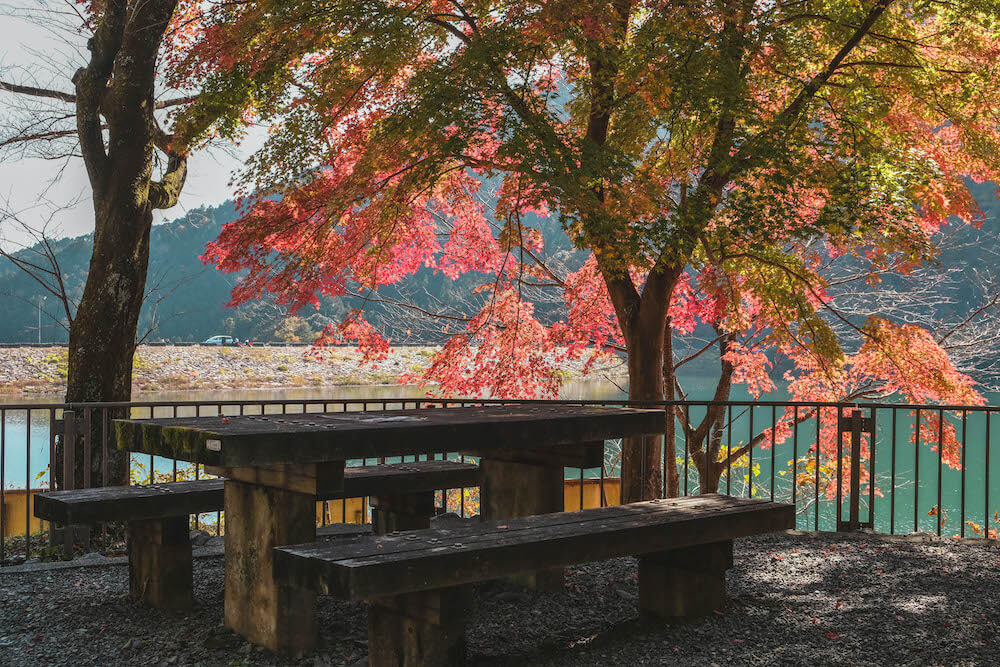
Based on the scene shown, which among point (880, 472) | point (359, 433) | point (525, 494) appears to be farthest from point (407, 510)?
point (880, 472)

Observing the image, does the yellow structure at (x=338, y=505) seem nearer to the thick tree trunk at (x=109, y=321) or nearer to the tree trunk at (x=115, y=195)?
the thick tree trunk at (x=109, y=321)

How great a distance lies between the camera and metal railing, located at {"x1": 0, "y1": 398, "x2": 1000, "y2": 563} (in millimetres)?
6453

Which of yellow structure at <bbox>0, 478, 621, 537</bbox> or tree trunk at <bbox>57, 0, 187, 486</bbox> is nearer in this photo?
tree trunk at <bbox>57, 0, 187, 486</bbox>

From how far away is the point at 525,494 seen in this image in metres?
4.91

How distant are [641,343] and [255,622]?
6.03 metres

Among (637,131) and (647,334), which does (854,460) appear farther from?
(637,131)

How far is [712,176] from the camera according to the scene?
27.6ft

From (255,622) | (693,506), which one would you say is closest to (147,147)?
(255,622)

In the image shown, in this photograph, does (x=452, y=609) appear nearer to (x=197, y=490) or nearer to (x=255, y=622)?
(x=255, y=622)

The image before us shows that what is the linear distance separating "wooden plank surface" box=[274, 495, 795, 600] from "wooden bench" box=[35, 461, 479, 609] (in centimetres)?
96

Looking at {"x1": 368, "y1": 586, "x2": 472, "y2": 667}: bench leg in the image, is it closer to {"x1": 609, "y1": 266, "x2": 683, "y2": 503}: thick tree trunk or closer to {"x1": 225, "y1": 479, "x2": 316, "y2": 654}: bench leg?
{"x1": 225, "y1": 479, "x2": 316, "y2": 654}: bench leg

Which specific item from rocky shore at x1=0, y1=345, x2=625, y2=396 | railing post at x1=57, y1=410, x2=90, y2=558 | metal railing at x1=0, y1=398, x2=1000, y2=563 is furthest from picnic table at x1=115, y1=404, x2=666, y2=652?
rocky shore at x1=0, y1=345, x2=625, y2=396

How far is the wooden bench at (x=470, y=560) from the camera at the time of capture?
312 centimetres

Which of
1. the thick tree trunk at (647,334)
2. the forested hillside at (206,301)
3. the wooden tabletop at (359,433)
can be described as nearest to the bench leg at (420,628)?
the wooden tabletop at (359,433)
